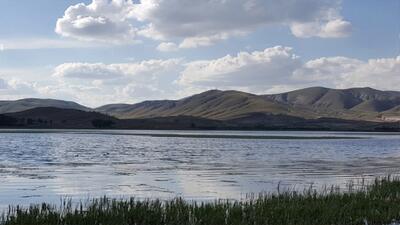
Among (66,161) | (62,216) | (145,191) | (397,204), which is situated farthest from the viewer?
(66,161)

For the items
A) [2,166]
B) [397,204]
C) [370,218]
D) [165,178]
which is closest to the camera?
[370,218]

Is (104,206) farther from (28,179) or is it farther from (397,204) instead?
(28,179)

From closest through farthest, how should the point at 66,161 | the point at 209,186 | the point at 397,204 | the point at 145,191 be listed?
the point at 397,204, the point at 145,191, the point at 209,186, the point at 66,161

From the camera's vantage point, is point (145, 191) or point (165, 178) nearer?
point (145, 191)

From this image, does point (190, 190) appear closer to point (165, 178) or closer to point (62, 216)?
point (165, 178)

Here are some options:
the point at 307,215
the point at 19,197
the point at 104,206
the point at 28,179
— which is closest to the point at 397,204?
the point at 307,215

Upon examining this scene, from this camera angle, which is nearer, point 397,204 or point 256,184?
point 397,204

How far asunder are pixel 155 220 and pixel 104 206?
7.86ft

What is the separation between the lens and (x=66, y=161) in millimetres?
51281

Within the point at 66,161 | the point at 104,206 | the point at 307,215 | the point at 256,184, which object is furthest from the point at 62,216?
the point at 66,161

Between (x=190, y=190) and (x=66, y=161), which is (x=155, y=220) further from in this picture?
(x=66, y=161)

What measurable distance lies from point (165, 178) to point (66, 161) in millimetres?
16681

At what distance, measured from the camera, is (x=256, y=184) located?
34.5 meters

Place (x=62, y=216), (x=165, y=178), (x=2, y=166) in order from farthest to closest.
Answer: (x=2, y=166) → (x=165, y=178) → (x=62, y=216)
